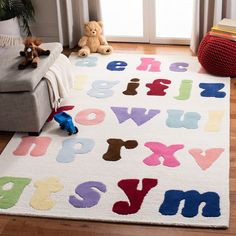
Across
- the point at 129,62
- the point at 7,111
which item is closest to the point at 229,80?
the point at 129,62

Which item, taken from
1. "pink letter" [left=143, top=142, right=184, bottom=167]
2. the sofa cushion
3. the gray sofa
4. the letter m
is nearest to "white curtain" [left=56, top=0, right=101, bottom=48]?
the sofa cushion

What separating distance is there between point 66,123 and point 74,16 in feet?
5.64

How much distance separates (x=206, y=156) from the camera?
9.49ft

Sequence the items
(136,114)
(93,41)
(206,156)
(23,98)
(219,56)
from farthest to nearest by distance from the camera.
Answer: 1. (93,41)
2. (219,56)
3. (136,114)
4. (23,98)
5. (206,156)

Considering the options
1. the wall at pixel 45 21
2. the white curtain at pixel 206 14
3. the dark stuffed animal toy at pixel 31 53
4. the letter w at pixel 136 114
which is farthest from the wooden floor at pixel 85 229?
the wall at pixel 45 21

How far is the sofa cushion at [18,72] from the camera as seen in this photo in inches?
120

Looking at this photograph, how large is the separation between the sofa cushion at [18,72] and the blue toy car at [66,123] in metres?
0.29

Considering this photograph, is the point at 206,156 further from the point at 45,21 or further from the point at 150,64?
the point at 45,21

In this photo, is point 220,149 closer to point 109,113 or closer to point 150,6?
point 109,113

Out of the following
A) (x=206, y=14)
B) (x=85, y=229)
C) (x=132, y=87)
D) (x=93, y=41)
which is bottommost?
(x=85, y=229)

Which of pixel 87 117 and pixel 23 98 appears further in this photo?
pixel 87 117

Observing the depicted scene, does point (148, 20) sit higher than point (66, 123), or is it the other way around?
point (148, 20)

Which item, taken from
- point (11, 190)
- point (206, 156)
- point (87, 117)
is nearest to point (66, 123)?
point (87, 117)

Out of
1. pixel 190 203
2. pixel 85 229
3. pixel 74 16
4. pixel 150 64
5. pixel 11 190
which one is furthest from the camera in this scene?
pixel 74 16
